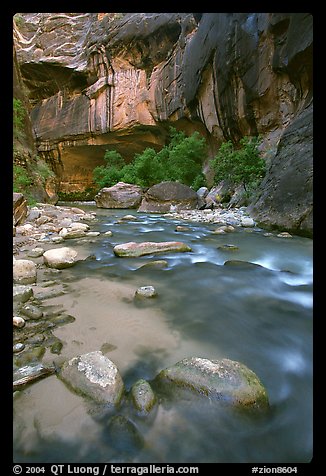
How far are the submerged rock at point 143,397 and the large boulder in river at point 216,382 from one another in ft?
0.24

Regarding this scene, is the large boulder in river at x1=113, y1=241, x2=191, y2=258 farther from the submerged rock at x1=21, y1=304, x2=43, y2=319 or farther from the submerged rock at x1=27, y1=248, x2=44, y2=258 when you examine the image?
the submerged rock at x1=21, y1=304, x2=43, y2=319

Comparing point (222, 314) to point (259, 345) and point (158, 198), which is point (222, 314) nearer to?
point (259, 345)

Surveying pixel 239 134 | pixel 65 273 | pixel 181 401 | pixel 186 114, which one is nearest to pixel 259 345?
pixel 181 401

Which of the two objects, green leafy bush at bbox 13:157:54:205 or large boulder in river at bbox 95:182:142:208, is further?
large boulder in river at bbox 95:182:142:208

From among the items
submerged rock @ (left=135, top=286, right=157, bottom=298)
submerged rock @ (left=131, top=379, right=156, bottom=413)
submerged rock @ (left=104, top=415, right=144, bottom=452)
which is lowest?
submerged rock @ (left=135, top=286, right=157, bottom=298)

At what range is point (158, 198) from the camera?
10273mm

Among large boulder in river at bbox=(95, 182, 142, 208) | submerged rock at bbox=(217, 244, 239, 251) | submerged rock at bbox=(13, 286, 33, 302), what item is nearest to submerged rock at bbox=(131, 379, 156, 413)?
submerged rock at bbox=(13, 286, 33, 302)

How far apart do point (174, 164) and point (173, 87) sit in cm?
588

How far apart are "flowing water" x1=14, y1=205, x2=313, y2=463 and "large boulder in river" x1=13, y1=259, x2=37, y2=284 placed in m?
0.25

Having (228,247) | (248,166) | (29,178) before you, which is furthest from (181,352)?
(29,178)

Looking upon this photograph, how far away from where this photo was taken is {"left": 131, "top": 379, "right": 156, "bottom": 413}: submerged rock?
916 millimetres

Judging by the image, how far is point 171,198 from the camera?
10.1m
